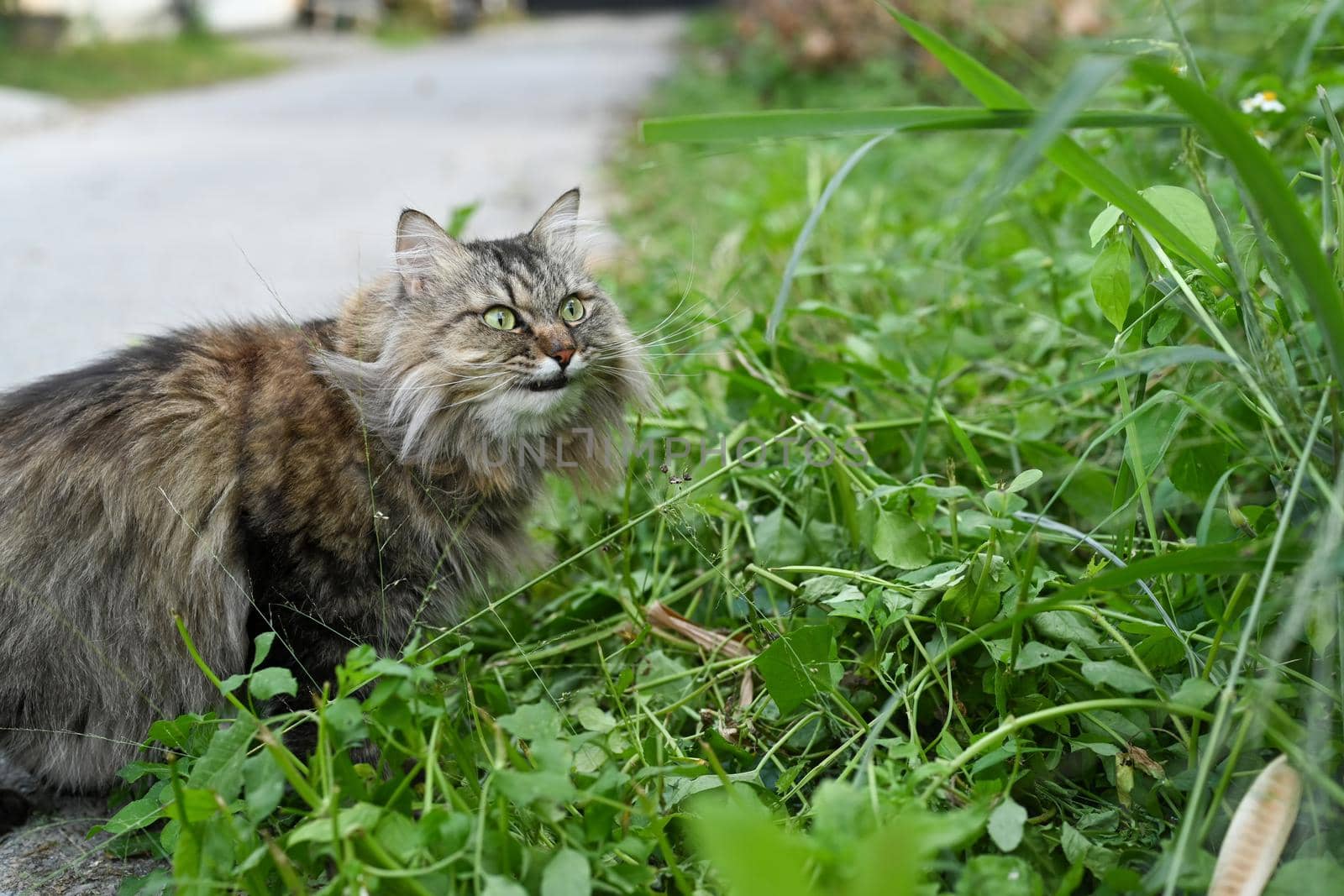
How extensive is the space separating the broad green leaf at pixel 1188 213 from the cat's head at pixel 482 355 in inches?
38.3

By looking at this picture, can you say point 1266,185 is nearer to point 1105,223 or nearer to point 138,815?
point 1105,223

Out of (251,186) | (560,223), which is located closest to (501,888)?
(560,223)

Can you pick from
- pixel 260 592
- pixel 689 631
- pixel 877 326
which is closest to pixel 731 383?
pixel 877 326

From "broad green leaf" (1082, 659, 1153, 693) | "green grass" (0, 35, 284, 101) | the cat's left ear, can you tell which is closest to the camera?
"broad green leaf" (1082, 659, 1153, 693)

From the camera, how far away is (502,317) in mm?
1968

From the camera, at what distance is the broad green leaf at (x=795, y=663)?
159 centimetres

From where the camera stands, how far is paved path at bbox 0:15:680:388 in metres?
3.48

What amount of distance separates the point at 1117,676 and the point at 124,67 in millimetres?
10713

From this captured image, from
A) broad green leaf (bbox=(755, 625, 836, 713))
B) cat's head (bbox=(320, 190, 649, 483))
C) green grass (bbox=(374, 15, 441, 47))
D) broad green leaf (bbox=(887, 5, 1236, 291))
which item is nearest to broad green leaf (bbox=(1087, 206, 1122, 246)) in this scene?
broad green leaf (bbox=(887, 5, 1236, 291))

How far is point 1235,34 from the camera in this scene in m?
5.18

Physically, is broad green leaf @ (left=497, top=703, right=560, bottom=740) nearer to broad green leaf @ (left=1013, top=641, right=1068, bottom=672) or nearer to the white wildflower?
broad green leaf @ (left=1013, top=641, right=1068, bottom=672)

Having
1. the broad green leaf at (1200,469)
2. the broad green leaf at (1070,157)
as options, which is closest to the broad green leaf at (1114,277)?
the broad green leaf at (1070,157)

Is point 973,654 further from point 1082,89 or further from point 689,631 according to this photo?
point 1082,89

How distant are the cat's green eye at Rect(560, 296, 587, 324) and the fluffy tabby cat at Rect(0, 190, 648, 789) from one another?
1.9 inches
